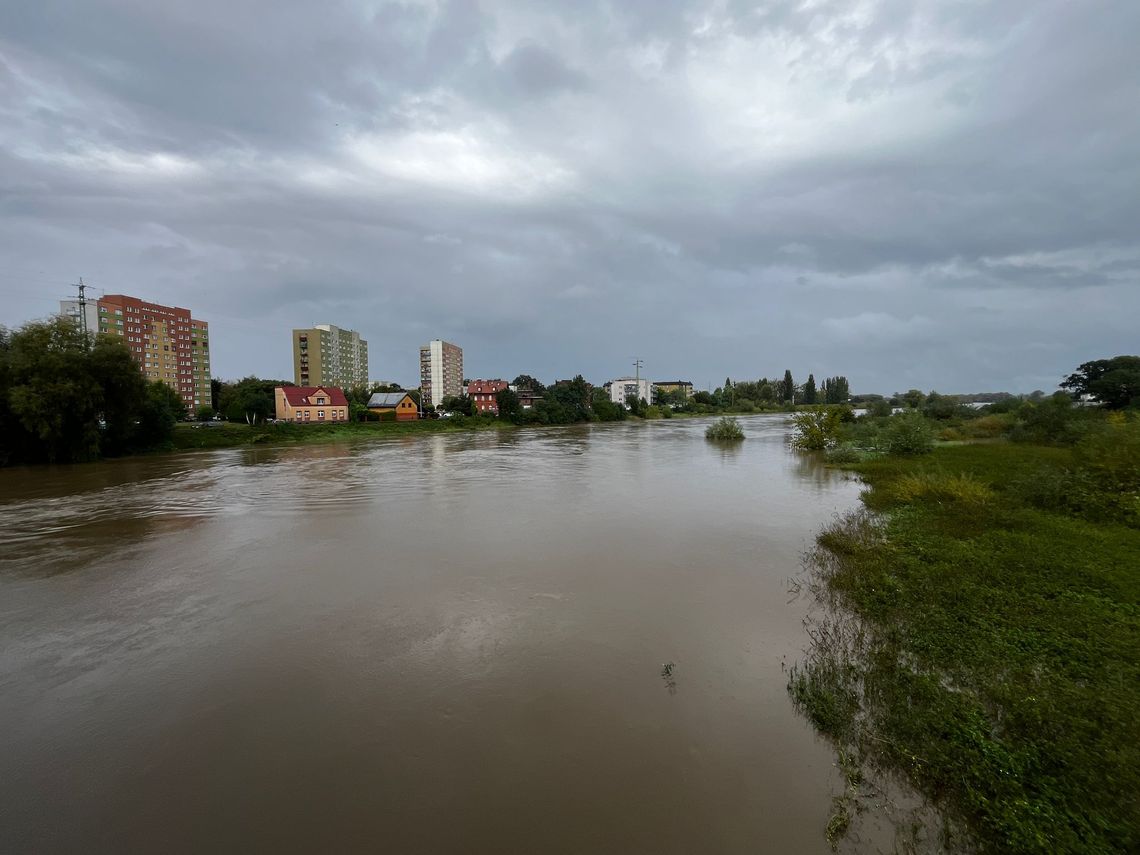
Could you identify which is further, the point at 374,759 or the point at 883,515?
the point at 883,515

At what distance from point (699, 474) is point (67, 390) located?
96.2ft

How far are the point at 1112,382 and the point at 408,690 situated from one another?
141 feet

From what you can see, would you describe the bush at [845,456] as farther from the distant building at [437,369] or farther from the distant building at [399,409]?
the distant building at [437,369]

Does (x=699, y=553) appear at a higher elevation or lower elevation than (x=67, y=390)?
lower

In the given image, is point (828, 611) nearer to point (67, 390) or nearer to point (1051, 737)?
point (1051, 737)

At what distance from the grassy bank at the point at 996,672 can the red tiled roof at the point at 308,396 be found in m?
58.0

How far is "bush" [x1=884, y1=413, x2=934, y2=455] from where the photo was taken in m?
22.6

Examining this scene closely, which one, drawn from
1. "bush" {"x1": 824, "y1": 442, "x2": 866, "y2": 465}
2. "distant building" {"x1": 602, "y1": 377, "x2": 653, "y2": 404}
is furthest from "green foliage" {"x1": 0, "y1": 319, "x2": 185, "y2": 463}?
"distant building" {"x1": 602, "y1": 377, "x2": 653, "y2": 404}

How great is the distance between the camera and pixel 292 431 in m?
40.7

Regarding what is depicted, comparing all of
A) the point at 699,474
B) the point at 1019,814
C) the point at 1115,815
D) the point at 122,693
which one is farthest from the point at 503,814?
the point at 699,474

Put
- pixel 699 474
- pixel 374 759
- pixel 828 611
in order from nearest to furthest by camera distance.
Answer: pixel 374 759 → pixel 828 611 → pixel 699 474

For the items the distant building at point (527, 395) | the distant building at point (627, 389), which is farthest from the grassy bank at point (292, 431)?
the distant building at point (627, 389)

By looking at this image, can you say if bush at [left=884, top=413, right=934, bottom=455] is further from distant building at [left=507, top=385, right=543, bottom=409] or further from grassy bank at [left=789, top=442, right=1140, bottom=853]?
distant building at [left=507, top=385, right=543, bottom=409]

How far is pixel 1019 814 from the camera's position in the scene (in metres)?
3.04
